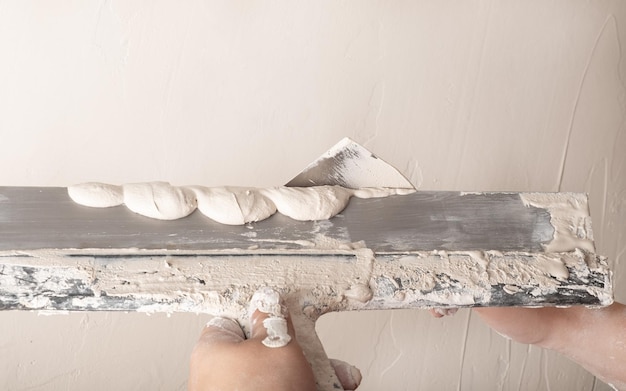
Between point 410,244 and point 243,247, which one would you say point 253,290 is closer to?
point 243,247

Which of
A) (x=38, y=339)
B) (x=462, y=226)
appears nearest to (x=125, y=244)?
(x=462, y=226)

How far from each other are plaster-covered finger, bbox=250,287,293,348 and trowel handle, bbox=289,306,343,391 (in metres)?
0.05

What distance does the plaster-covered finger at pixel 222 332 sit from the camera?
2.80 ft

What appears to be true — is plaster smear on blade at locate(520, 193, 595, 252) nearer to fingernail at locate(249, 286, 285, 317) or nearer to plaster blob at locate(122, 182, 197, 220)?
fingernail at locate(249, 286, 285, 317)

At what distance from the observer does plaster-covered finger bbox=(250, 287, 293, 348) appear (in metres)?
0.83

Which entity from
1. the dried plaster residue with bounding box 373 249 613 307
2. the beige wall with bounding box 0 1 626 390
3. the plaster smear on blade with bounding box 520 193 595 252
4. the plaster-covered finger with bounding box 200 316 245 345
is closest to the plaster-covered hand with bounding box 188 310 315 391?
the plaster-covered finger with bounding box 200 316 245 345

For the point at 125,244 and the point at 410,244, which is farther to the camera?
the point at 410,244

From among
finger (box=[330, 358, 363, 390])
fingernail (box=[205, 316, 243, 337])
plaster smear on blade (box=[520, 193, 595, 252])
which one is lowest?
finger (box=[330, 358, 363, 390])

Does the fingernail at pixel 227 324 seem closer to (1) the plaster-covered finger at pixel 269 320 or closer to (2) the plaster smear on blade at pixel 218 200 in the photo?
(1) the plaster-covered finger at pixel 269 320

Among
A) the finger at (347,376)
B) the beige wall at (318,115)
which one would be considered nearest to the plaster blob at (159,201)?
the finger at (347,376)

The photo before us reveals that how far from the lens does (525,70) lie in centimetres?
194

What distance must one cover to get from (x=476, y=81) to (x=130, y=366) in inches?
55.1

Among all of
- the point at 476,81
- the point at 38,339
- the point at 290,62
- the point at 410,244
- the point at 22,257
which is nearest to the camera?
the point at 22,257

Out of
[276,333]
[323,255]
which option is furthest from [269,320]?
[323,255]
